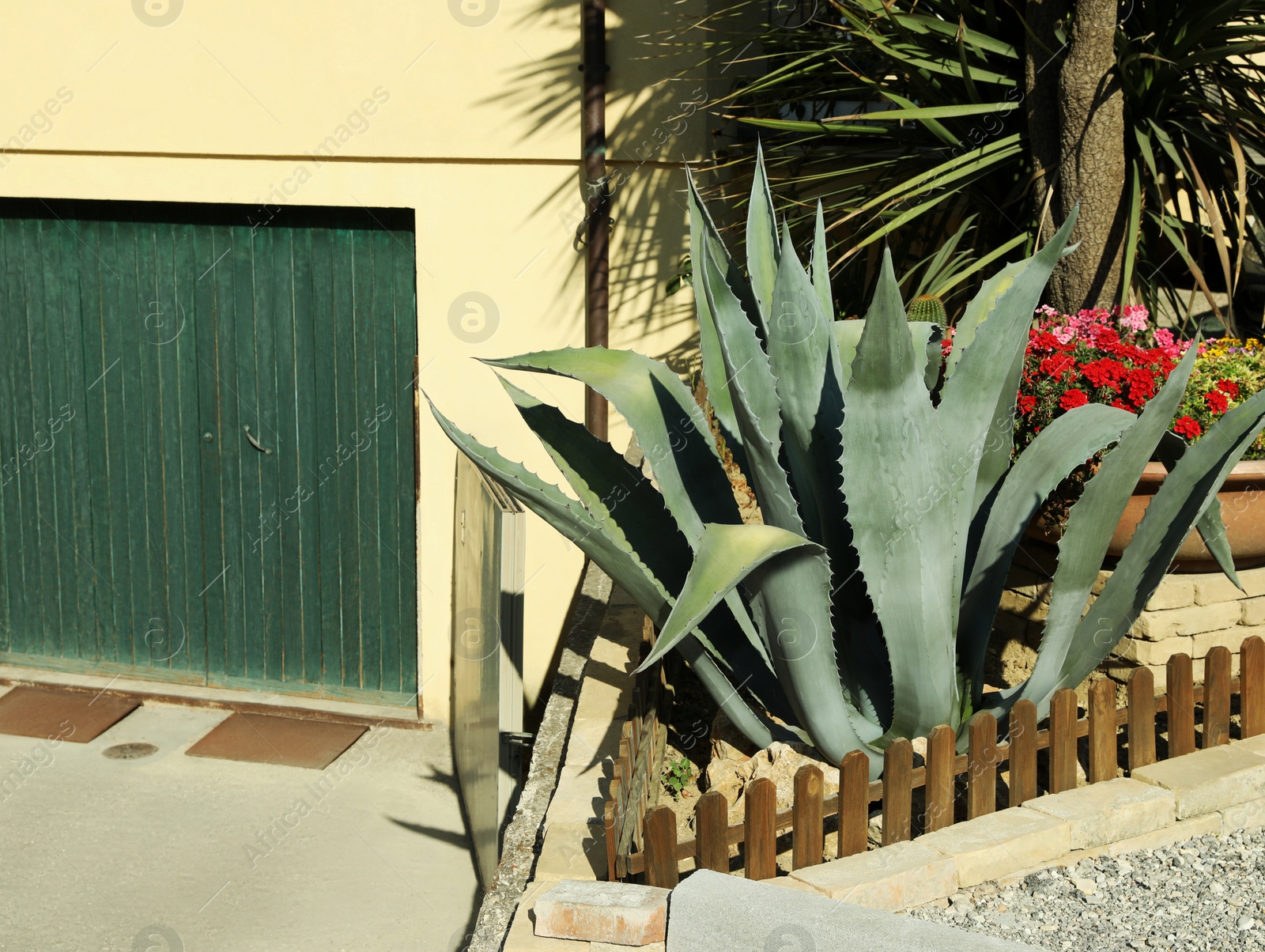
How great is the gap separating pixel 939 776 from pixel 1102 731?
51 centimetres

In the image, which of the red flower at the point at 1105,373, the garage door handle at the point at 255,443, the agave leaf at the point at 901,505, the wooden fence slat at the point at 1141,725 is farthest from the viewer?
the garage door handle at the point at 255,443

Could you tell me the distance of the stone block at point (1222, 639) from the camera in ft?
10.9

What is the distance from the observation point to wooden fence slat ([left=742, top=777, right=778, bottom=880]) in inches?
93.3

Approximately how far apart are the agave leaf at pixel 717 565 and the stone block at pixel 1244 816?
1.31 metres

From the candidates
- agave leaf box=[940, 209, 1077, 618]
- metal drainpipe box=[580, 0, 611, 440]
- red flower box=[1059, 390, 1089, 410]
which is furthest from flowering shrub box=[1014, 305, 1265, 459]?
metal drainpipe box=[580, 0, 611, 440]

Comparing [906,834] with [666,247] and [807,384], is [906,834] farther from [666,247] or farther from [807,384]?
[666,247]

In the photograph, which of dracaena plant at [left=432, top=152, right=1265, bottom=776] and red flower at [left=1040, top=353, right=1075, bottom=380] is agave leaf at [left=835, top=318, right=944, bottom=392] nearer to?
dracaena plant at [left=432, top=152, right=1265, bottom=776]

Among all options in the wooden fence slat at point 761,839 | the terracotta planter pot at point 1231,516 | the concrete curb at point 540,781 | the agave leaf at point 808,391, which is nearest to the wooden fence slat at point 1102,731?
the terracotta planter pot at point 1231,516

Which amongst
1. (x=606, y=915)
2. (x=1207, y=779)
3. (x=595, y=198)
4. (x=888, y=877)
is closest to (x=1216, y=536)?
(x=1207, y=779)

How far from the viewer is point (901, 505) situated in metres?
2.48

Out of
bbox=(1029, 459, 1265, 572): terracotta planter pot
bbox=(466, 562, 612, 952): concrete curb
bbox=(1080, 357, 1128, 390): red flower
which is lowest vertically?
bbox=(466, 562, 612, 952): concrete curb

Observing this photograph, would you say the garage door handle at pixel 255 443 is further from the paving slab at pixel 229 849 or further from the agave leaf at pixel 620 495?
the agave leaf at pixel 620 495

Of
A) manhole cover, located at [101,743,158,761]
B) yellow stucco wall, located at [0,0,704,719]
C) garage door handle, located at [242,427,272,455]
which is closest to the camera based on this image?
yellow stucco wall, located at [0,0,704,719]

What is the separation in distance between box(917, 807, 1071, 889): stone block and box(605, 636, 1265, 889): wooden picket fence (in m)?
0.06
